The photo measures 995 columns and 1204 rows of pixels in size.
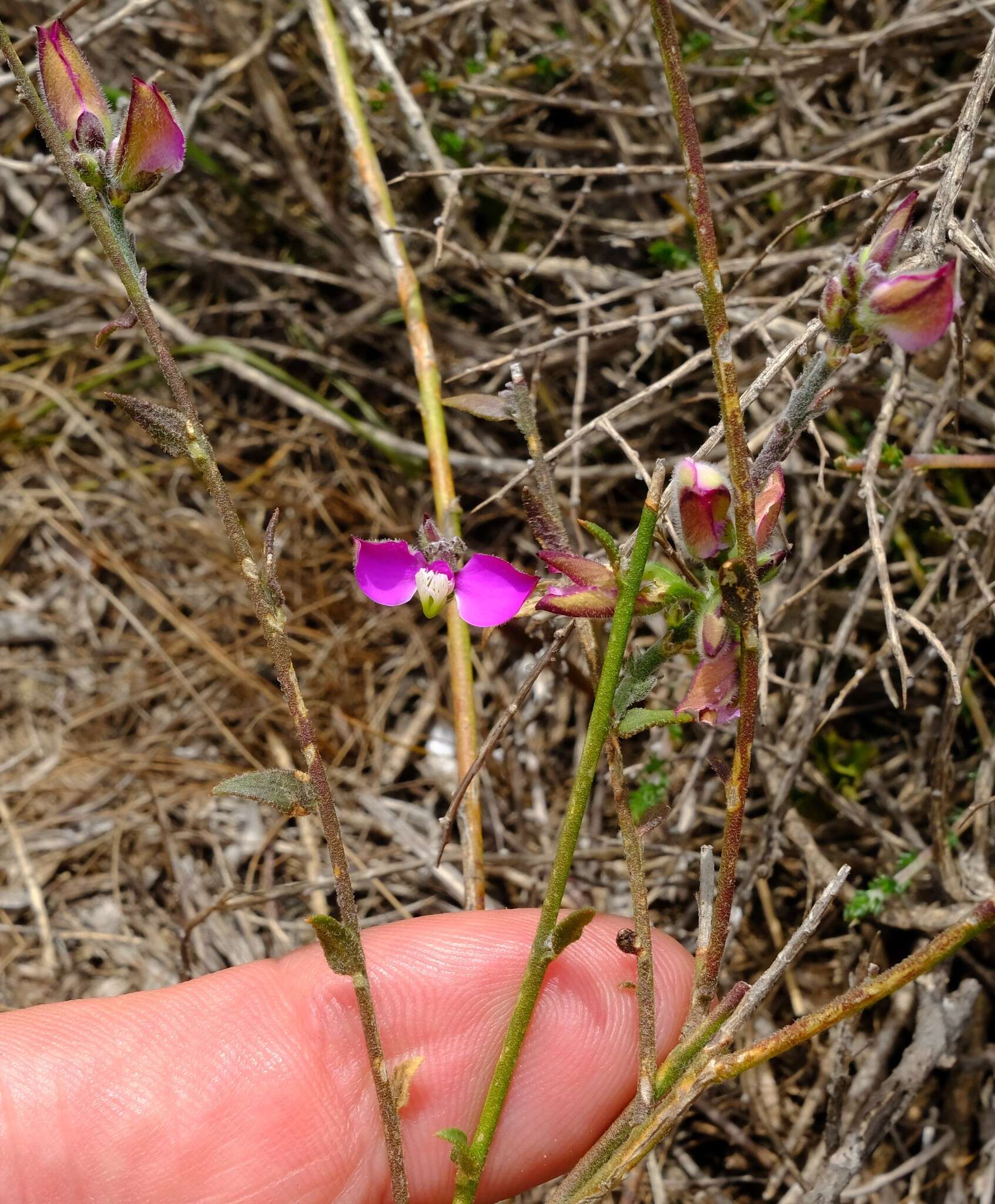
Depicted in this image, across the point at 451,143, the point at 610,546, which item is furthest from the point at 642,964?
the point at 451,143

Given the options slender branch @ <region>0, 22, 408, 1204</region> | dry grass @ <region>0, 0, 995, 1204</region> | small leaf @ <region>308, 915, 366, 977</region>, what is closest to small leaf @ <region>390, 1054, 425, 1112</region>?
slender branch @ <region>0, 22, 408, 1204</region>

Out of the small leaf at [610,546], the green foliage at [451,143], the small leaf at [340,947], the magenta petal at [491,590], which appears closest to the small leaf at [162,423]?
the magenta petal at [491,590]

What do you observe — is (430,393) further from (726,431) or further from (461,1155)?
(461,1155)

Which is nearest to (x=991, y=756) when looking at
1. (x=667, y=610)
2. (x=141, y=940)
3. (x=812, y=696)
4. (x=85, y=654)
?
(x=812, y=696)

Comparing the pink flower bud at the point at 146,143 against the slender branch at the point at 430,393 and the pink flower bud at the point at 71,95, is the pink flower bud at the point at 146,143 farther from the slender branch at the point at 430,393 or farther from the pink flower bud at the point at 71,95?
the slender branch at the point at 430,393

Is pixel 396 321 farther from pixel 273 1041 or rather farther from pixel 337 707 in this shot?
pixel 273 1041

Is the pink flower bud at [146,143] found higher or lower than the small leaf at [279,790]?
higher
